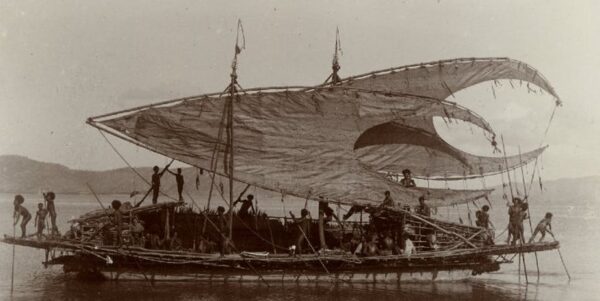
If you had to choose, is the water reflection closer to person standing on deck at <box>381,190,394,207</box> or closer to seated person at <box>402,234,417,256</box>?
seated person at <box>402,234,417,256</box>

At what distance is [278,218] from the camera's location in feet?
60.3

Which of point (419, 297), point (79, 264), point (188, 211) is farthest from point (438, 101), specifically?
point (79, 264)

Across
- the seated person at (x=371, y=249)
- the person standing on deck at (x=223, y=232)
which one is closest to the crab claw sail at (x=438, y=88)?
the seated person at (x=371, y=249)

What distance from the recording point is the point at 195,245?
17.8 m

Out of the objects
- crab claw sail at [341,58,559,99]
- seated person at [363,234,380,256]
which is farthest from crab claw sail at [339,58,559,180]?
seated person at [363,234,380,256]

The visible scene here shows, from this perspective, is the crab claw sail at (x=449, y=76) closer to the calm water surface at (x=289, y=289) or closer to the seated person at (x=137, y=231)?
the calm water surface at (x=289, y=289)

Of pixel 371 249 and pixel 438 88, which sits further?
pixel 438 88


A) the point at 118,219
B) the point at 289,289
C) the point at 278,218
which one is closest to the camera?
the point at 118,219

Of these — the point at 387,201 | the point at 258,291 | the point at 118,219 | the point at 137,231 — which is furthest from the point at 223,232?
the point at 387,201

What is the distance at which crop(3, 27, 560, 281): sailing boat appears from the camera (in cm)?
1609

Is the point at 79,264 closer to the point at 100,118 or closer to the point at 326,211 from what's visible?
the point at 100,118

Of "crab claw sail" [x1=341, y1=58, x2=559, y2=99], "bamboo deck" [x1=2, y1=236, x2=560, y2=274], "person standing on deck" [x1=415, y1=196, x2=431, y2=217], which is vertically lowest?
"bamboo deck" [x1=2, y1=236, x2=560, y2=274]

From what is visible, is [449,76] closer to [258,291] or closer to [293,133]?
[293,133]

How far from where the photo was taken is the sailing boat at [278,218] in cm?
1609
